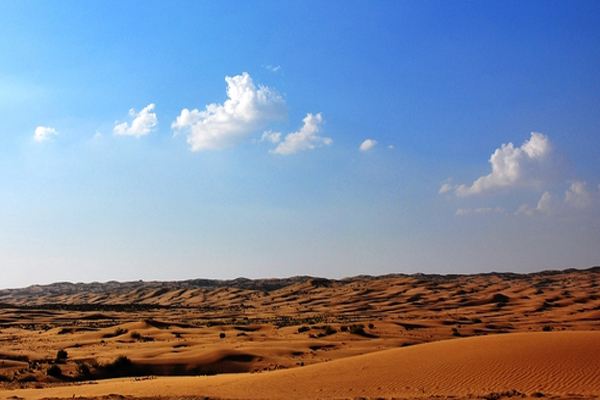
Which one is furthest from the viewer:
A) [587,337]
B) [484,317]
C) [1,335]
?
[484,317]

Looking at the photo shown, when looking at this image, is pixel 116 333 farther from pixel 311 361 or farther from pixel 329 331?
pixel 311 361

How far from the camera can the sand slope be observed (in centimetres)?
1337


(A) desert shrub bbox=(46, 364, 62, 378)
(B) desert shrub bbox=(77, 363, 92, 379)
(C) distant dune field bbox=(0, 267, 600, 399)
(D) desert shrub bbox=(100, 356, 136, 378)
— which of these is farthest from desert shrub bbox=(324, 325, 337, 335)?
(A) desert shrub bbox=(46, 364, 62, 378)

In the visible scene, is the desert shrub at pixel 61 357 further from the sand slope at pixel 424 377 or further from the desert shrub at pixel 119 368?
the sand slope at pixel 424 377

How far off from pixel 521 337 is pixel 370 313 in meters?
33.5

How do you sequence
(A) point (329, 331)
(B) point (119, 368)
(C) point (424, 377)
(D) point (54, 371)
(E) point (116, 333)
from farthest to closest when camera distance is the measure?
(E) point (116, 333) < (A) point (329, 331) < (B) point (119, 368) < (D) point (54, 371) < (C) point (424, 377)

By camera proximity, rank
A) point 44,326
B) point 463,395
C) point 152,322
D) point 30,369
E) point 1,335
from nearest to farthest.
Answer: point 463,395 < point 30,369 < point 1,335 < point 152,322 < point 44,326

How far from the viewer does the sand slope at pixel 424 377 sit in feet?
43.9

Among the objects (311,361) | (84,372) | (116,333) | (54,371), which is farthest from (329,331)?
(54,371)

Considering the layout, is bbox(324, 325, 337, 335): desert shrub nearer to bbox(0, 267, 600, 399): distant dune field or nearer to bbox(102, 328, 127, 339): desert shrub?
bbox(0, 267, 600, 399): distant dune field

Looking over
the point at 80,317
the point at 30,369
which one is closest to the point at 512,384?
the point at 30,369

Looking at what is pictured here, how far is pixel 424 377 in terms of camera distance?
14664 millimetres

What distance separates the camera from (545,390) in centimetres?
1282

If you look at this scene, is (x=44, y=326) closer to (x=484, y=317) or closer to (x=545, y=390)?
(x=484, y=317)
